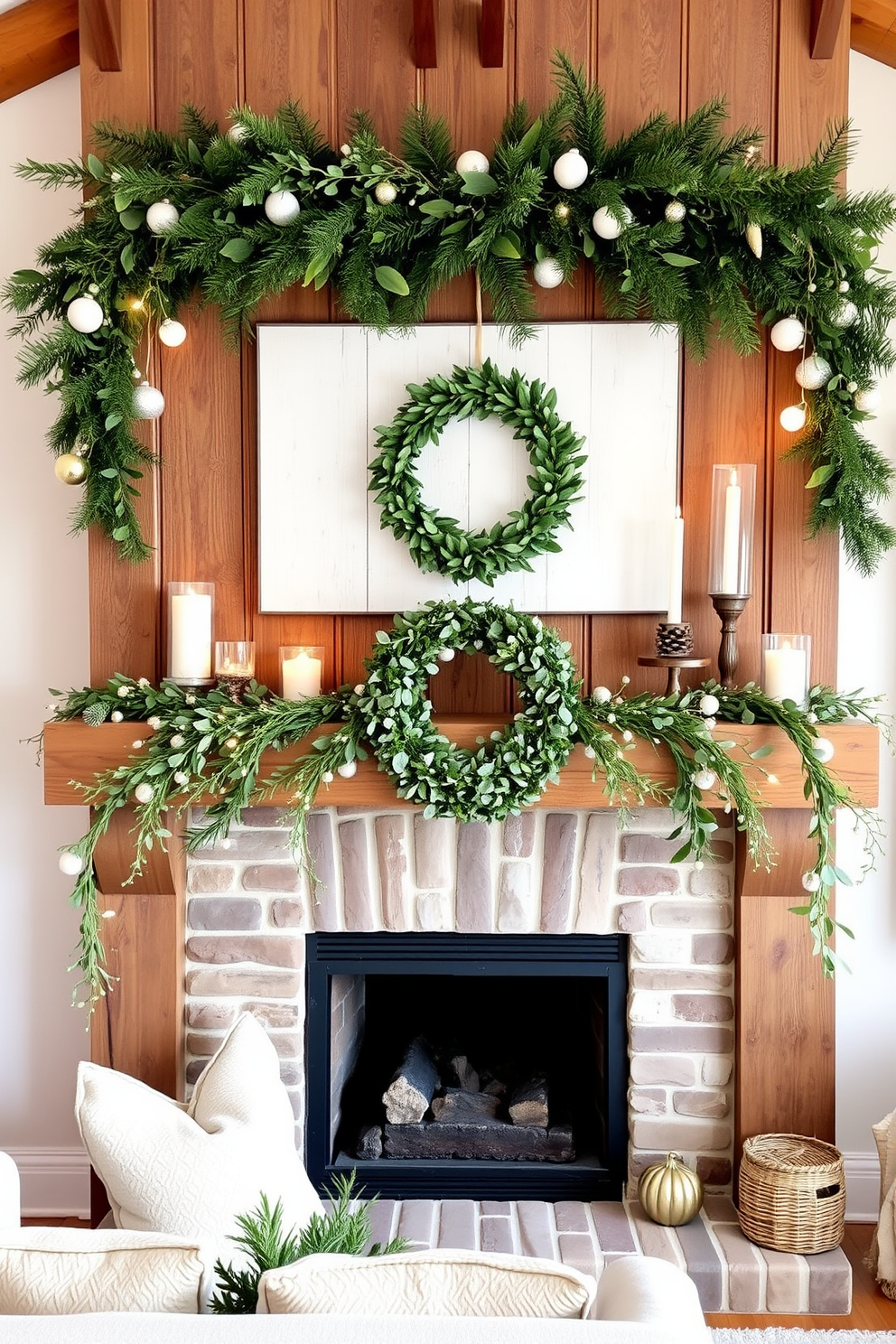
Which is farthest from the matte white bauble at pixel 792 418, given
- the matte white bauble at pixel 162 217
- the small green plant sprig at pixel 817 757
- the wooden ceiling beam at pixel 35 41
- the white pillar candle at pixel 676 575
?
the wooden ceiling beam at pixel 35 41

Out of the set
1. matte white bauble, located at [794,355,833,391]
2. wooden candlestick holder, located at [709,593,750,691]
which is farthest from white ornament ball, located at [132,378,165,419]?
matte white bauble, located at [794,355,833,391]

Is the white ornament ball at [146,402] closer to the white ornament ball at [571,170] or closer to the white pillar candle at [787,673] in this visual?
the white ornament ball at [571,170]

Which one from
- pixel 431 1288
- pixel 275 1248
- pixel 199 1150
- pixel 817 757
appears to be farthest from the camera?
pixel 817 757

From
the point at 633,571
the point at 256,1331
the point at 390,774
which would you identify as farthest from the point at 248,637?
the point at 256,1331

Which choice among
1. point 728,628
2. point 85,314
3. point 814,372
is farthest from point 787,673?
point 85,314

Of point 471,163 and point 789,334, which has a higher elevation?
point 471,163

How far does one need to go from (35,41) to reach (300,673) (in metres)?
1.55

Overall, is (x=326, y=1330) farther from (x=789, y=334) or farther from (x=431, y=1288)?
(x=789, y=334)

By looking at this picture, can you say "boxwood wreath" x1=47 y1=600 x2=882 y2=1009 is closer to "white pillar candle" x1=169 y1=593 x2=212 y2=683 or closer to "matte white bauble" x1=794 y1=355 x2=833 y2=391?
"white pillar candle" x1=169 y1=593 x2=212 y2=683

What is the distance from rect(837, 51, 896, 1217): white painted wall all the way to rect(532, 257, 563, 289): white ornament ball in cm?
91

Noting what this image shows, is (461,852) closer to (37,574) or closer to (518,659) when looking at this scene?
(518,659)

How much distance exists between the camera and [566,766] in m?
2.21

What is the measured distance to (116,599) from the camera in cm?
240

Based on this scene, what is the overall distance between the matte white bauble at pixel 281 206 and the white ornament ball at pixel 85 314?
40cm
